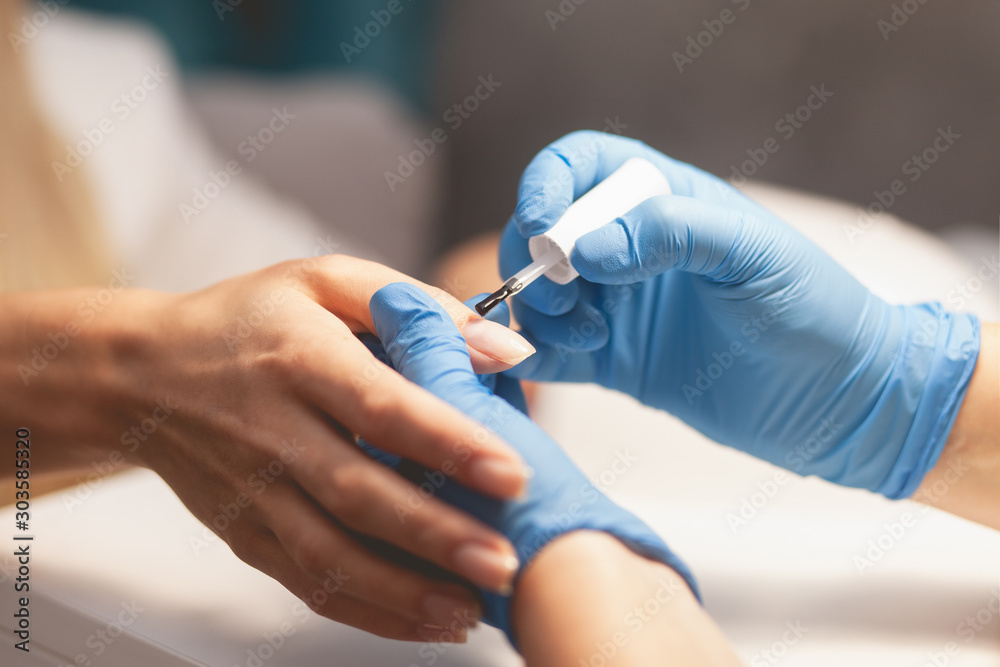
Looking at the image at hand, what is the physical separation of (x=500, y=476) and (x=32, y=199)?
1.04 m

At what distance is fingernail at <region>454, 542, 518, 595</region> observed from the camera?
450 mm

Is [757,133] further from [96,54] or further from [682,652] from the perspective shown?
[96,54]

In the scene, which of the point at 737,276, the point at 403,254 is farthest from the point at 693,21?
the point at 737,276

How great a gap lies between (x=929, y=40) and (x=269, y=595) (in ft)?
5.54

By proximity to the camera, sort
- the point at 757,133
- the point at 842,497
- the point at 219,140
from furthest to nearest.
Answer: the point at 219,140, the point at 757,133, the point at 842,497

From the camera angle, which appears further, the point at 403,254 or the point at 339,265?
the point at 403,254

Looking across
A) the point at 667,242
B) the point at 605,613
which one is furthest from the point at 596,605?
the point at 667,242

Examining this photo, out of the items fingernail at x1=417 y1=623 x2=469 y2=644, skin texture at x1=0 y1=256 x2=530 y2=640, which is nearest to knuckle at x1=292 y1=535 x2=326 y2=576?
skin texture at x1=0 y1=256 x2=530 y2=640

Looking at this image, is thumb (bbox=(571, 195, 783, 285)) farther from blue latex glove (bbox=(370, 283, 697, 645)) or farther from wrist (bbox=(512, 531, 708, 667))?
wrist (bbox=(512, 531, 708, 667))

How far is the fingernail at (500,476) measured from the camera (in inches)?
17.9

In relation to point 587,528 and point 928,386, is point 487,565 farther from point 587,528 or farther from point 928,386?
point 928,386

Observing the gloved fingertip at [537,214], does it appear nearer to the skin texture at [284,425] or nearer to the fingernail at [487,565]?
the skin texture at [284,425]

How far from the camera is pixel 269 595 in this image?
72cm

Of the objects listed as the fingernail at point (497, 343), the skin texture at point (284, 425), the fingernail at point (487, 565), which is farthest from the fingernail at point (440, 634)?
the fingernail at point (497, 343)
